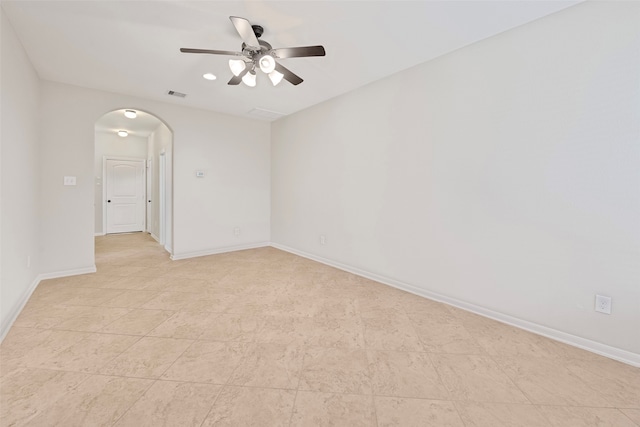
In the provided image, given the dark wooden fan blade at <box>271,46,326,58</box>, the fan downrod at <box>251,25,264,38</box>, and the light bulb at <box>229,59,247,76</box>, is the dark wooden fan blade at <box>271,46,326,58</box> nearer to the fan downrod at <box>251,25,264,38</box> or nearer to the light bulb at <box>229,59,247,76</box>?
the fan downrod at <box>251,25,264,38</box>

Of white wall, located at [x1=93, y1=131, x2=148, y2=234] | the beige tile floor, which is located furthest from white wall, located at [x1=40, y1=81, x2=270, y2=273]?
white wall, located at [x1=93, y1=131, x2=148, y2=234]

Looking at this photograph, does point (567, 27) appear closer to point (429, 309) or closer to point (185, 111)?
point (429, 309)

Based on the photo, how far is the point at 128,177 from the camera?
7312 mm

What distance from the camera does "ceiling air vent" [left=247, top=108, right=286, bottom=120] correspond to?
478 cm

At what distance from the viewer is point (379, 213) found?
138 inches

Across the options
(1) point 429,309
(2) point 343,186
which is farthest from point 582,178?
(2) point 343,186

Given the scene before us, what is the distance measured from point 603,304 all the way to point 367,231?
2232mm

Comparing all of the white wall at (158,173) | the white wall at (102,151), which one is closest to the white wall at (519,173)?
the white wall at (158,173)

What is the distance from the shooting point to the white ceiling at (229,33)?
2.11 meters

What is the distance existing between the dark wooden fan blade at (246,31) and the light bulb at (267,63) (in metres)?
0.11

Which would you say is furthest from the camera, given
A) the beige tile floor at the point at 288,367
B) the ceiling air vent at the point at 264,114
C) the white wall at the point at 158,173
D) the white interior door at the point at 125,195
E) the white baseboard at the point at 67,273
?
the white interior door at the point at 125,195

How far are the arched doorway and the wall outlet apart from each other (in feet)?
21.2

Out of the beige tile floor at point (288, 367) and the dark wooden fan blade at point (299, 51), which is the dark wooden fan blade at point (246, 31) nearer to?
the dark wooden fan blade at point (299, 51)

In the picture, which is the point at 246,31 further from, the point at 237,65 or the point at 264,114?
the point at 264,114
